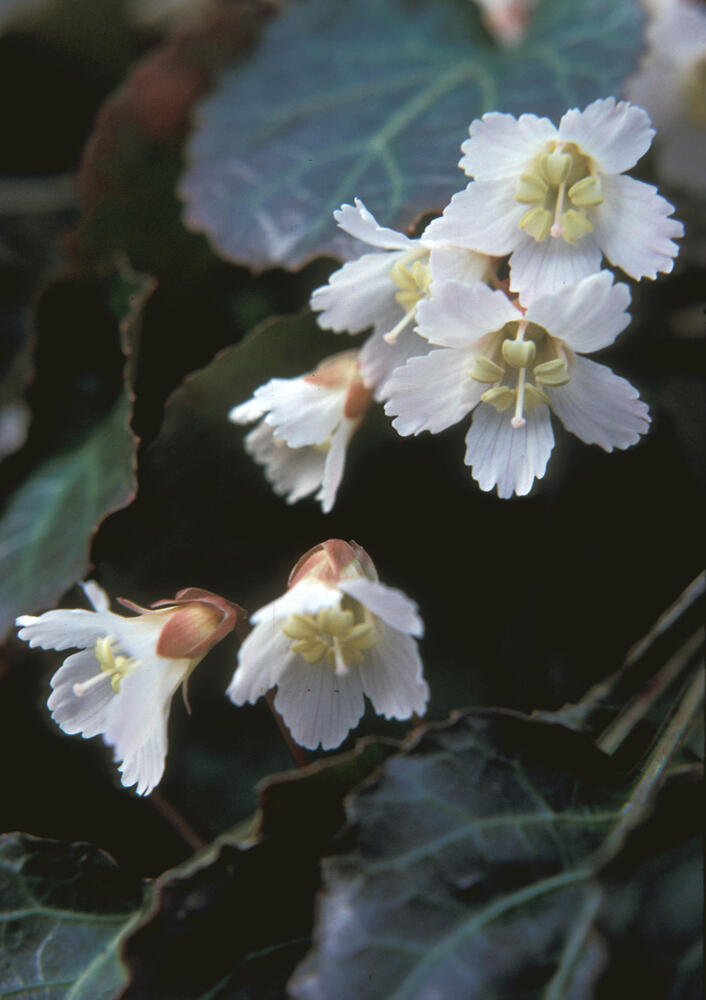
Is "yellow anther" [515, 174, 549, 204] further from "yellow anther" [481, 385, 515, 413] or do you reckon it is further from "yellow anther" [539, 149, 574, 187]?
"yellow anther" [481, 385, 515, 413]

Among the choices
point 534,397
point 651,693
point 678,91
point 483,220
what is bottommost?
point 651,693

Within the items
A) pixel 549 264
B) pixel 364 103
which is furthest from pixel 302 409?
pixel 364 103

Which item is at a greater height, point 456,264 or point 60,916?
point 456,264

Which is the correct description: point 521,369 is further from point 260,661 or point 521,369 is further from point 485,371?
point 260,661

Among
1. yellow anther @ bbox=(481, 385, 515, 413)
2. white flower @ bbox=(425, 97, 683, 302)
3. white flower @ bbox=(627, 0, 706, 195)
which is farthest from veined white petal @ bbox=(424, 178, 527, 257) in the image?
white flower @ bbox=(627, 0, 706, 195)

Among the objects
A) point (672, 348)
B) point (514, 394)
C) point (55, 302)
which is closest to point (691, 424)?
point (672, 348)

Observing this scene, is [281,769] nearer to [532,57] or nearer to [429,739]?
[429,739]

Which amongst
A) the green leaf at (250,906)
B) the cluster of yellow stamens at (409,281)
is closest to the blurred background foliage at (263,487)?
the green leaf at (250,906)
